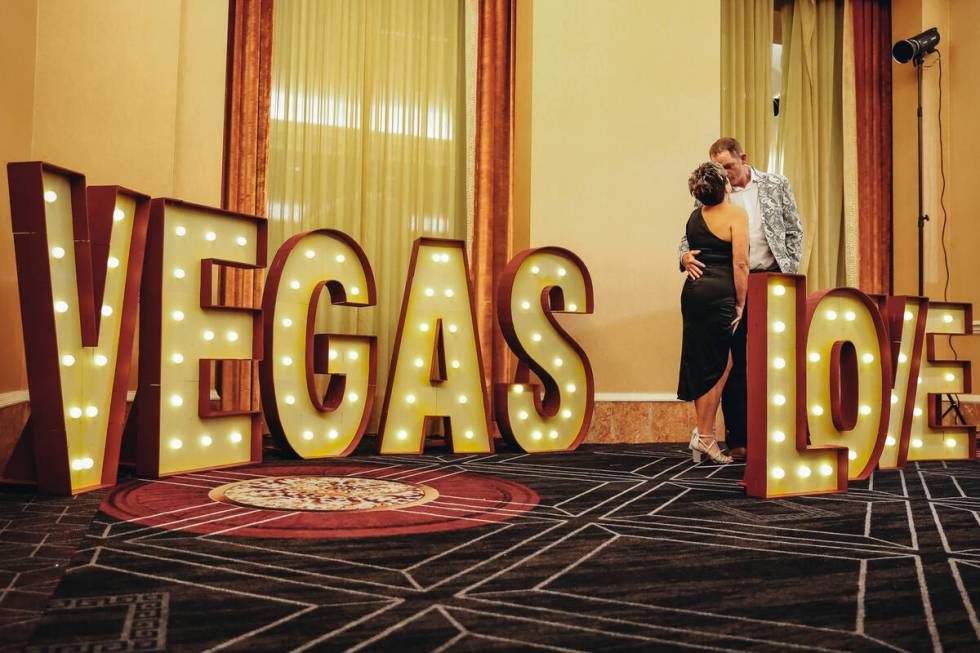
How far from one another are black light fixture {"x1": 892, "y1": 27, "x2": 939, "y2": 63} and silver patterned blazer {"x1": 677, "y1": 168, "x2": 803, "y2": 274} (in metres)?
2.03

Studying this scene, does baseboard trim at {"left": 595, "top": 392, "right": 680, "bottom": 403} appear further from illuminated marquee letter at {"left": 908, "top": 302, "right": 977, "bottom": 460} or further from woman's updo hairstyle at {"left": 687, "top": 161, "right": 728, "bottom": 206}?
woman's updo hairstyle at {"left": 687, "top": 161, "right": 728, "bottom": 206}

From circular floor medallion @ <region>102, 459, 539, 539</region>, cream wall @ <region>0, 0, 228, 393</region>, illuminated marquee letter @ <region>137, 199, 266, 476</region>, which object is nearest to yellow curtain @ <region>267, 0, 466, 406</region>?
cream wall @ <region>0, 0, 228, 393</region>

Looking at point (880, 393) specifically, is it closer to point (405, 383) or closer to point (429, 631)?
point (405, 383)

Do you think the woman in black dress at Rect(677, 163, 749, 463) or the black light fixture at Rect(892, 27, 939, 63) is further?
the black light fixture at Rect(892, 27, 939, 63)

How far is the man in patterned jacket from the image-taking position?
3.92m

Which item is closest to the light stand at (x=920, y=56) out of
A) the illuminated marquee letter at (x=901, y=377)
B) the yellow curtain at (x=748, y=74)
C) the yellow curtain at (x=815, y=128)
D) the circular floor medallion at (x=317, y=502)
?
the yellow curtain at (x=815, y=128)

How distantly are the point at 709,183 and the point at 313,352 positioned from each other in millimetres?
1889

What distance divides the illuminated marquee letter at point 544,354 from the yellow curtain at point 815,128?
7.11 feet

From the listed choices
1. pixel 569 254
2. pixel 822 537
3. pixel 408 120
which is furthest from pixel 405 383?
pixel 822 537

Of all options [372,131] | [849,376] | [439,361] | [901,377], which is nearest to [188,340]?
[439,361]

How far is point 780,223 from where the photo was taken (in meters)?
3.94

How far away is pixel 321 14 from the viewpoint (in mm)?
4598

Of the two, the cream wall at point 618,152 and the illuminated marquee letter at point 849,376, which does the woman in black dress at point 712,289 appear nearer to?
the illuminated marquee letter at point 849,376

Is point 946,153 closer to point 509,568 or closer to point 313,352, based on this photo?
point 313,352
